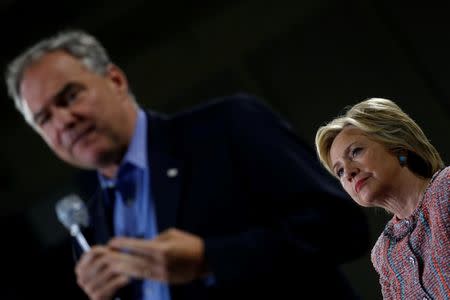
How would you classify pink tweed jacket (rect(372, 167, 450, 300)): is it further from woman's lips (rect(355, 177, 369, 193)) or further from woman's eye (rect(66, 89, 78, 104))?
woman's eye (rect(66, 89, 78, 104))

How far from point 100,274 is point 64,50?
1.10 ft

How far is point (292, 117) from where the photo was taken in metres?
0.24

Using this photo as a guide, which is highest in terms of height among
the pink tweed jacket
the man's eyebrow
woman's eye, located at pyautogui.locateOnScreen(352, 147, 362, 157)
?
woman's eye, located at pyautogui.locateOnScreen(352, 147, 362, 157)

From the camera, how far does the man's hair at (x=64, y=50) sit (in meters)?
0.69

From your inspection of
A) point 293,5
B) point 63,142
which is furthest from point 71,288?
point 293,5

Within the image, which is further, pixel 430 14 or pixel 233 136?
pixel 233 136

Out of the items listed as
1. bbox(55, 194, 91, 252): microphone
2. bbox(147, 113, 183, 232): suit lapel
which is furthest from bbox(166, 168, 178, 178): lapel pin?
bbox(55, 194, 91, 252): microphone

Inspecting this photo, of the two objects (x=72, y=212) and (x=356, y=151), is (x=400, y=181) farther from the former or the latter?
(x=72, y=212)

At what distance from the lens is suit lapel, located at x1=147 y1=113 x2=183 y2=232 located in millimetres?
556

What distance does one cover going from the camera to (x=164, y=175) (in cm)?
58

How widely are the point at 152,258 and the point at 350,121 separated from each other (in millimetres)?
322

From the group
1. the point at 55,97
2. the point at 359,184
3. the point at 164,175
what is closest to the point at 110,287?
the point at 164,175

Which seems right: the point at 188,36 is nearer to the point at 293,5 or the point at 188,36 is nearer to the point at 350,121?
the point at 293,5

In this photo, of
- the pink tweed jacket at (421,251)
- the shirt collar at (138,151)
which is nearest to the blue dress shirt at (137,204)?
the shirt collar at (138,151)
